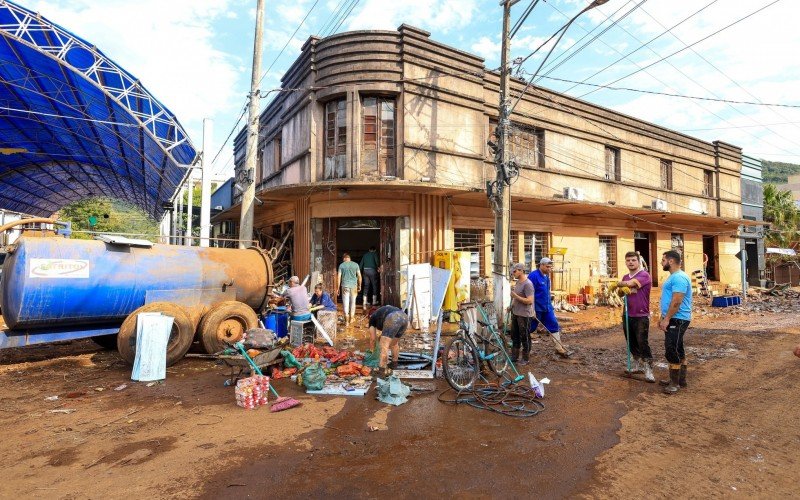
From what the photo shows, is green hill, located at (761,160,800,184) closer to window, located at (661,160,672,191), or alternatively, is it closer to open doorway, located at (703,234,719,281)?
open doorway, located at (703,234,719,281)

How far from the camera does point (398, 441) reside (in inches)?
162

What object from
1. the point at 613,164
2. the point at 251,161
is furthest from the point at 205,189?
the point at 613,164

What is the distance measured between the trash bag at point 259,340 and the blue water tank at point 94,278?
2.06m

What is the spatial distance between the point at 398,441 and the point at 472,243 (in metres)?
10.5

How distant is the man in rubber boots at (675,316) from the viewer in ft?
18.0

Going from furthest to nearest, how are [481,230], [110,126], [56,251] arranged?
[110,126], [481,230], [56,251]

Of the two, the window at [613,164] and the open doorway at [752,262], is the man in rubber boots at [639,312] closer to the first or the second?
the window at [613,164]

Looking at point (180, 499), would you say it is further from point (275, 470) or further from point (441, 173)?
point (441, 173)

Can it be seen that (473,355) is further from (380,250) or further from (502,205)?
(380,250)

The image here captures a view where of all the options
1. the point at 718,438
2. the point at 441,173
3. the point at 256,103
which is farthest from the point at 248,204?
the point at 718,438

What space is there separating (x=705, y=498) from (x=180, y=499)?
3.95m

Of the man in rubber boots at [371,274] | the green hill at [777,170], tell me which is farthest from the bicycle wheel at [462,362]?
the green hill at [777,170]

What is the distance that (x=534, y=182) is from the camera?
49.9 ft

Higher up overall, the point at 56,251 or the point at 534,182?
the point at 534,182
